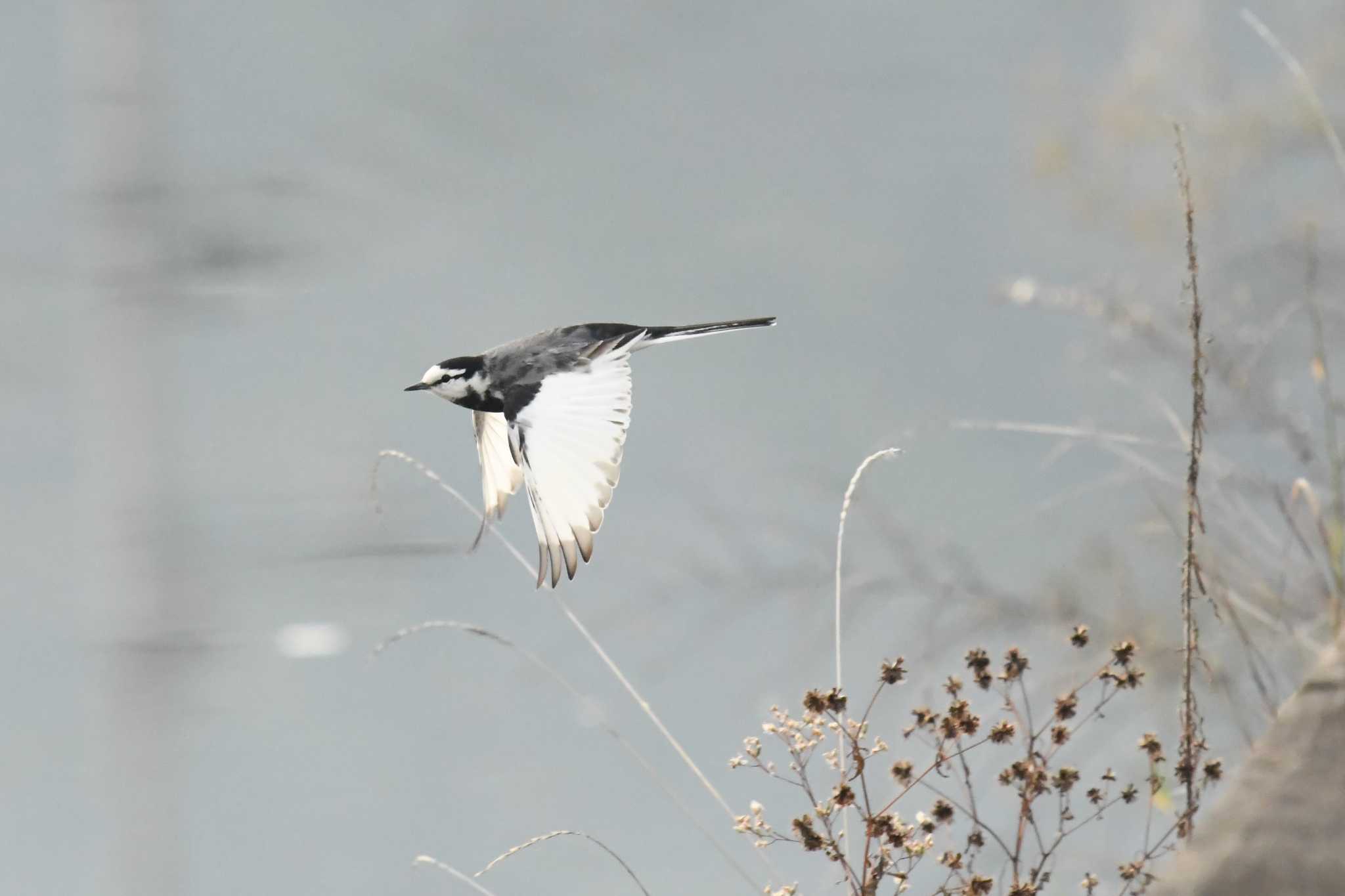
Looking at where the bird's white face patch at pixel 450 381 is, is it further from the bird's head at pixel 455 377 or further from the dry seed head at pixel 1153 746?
the dry seed head at pixel 1153 746

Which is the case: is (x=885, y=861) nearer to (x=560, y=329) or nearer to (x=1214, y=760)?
(x=1214, y=760)

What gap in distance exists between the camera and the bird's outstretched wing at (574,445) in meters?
0.62

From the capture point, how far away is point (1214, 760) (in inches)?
30.7

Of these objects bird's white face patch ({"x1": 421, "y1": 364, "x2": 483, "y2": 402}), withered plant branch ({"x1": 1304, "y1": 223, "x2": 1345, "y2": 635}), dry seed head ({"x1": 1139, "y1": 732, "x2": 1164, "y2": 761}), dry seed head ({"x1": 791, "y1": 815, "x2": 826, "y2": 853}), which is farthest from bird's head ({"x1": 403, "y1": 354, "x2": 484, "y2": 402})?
withered plant branch ({"x1": 1304, "y1": 223, "x2": 1345, "y2": 635})

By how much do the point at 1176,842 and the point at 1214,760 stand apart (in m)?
0.05

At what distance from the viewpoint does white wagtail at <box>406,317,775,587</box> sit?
2.04ft

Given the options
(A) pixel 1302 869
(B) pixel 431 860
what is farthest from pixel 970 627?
(A) pixel 1302 869

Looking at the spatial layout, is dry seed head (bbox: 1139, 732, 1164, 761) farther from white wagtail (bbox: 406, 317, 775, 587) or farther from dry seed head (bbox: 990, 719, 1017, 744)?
white wagtail (bbox: 406, 317, 775, 587)

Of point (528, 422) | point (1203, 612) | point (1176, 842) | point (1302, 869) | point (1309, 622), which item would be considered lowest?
point (1203, 612)

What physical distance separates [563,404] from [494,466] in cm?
13

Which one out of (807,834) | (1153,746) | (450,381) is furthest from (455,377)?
(1153,746)

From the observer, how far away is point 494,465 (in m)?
0.76

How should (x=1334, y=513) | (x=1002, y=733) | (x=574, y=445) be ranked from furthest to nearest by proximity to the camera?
(x=1334, y=513) → (x=1002, y=733) → (x=574, y=445)

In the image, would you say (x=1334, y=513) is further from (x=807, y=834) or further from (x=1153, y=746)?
(x=807, y=834)
